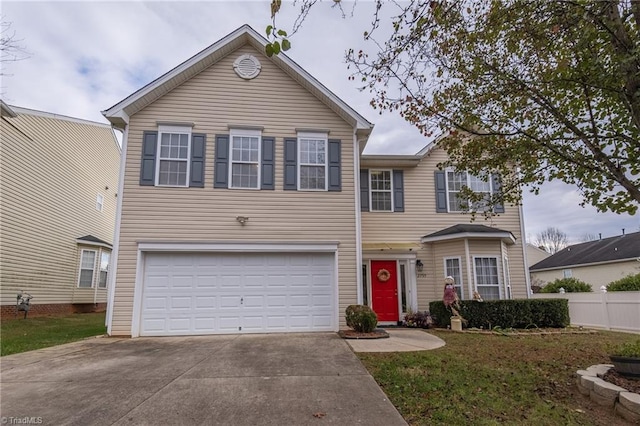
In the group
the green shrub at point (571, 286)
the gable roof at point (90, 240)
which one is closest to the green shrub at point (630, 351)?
the green shrub at point (571, 286)

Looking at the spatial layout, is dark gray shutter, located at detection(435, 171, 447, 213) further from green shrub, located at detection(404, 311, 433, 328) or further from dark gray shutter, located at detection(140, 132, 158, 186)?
dark gray shutter, located at detection(140, 132, 158, 186)

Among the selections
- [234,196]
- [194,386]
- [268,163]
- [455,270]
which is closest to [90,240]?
[234,196]

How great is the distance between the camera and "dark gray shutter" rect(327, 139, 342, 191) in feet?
36.5

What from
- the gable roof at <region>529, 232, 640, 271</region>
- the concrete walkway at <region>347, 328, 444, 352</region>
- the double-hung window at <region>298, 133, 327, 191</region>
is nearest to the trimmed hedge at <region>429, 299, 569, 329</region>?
the concrete walkway at <region>347, 328, 444, 352</region>

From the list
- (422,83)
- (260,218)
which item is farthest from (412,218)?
(422,83)

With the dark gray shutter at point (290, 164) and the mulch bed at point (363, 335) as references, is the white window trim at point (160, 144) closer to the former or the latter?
the dark gray shutter at point (290, 164)

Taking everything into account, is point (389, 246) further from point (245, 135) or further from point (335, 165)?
point (245, 135)

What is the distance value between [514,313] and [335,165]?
6.90 meters

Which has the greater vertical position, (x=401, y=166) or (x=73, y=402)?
(x=401, y=166)

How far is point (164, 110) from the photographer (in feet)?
36.0

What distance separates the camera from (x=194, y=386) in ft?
17.7

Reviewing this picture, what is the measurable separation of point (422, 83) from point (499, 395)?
15.4 ft

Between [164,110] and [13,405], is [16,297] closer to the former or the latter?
[164,110]

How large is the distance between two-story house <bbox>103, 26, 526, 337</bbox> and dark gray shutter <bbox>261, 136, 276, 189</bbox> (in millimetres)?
33
